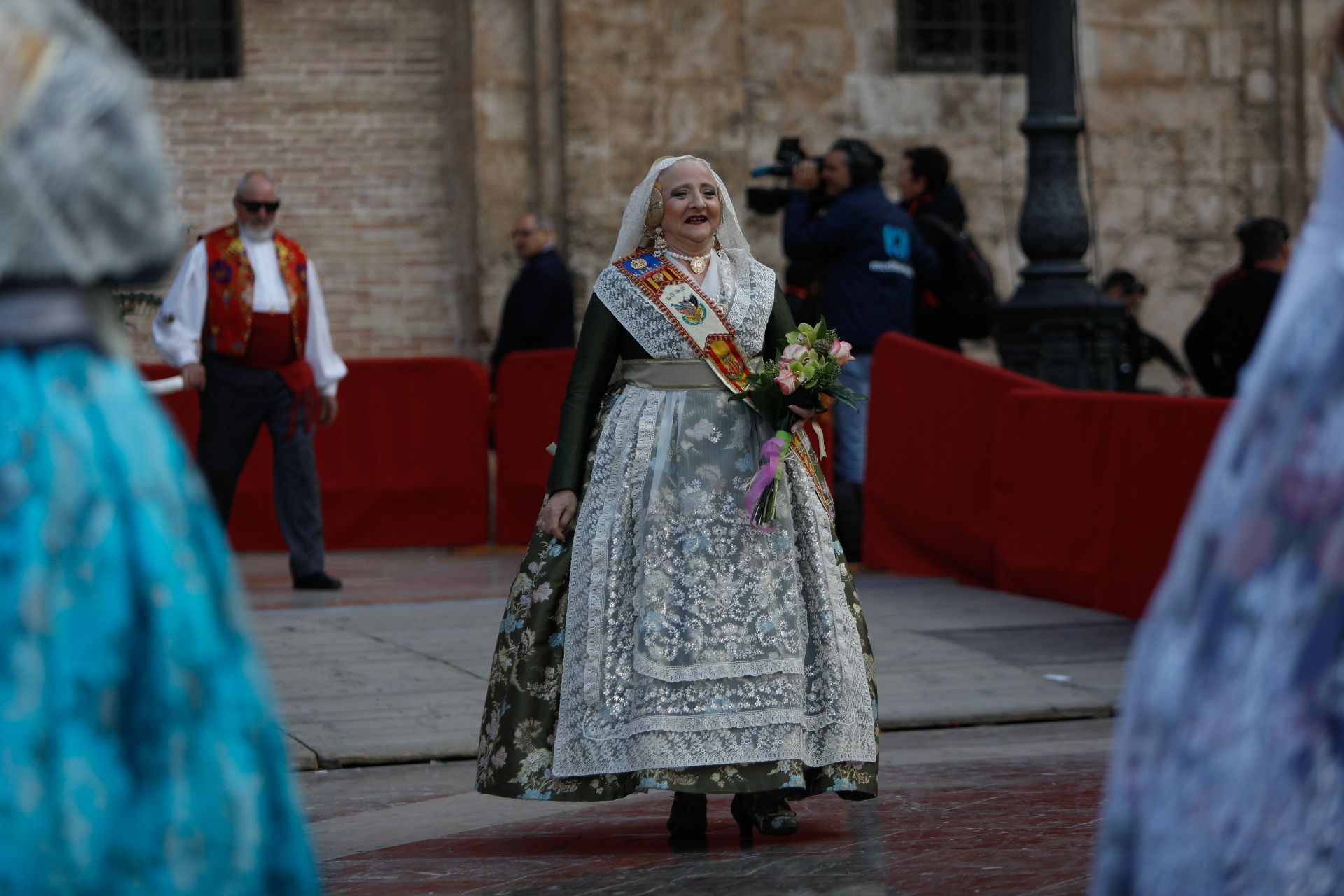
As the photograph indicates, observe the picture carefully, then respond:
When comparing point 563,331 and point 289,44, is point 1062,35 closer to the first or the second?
point 563,331

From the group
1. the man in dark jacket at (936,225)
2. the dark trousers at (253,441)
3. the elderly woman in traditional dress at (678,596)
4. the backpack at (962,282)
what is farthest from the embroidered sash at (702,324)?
the backpack at (962,282)

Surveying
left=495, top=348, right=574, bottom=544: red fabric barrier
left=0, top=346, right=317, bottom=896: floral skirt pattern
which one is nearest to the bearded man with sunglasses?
left=495, top=348, right=574, bottom=544: red fabric barrier

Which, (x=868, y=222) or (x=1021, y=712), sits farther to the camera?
(x=868, y=222)

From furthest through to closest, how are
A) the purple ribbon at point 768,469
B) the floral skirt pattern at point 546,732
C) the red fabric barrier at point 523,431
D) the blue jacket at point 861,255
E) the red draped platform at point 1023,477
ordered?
the red fabric barrier at point 523,431
the blue jacket at point 861,255
the red draped platform at point 1023,477
the purple ribbon at point 768,469
the floral skirt pattern at point 546,732

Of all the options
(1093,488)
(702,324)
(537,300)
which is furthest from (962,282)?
(702,324)

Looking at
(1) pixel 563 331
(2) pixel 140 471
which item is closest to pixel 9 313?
(2) pixel 140 471

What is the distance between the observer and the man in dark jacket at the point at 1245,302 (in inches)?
428

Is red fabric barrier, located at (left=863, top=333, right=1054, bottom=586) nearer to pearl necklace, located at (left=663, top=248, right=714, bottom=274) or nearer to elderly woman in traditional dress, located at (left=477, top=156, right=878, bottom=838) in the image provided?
pearl necklace, located at (left=663, top=248, right=714, bottom=274)

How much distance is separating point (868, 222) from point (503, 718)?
5459 millimetres

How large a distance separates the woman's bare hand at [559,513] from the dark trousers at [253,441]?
505cm

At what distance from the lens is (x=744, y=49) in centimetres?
1527

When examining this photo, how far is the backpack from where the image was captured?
11320mm

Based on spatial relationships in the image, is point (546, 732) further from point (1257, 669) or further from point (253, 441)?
point (253, 441)

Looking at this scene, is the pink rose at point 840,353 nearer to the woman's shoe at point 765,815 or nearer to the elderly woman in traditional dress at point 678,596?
the elderly woman in traditional dress at point 678,596
